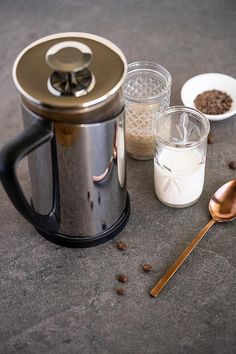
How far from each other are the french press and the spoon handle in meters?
0.12

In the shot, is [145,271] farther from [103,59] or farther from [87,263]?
[103,59]

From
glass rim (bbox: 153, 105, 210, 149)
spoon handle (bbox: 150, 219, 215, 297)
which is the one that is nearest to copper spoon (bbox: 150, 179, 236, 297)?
spoon handle (bbox: 150, 219, 215, 297)

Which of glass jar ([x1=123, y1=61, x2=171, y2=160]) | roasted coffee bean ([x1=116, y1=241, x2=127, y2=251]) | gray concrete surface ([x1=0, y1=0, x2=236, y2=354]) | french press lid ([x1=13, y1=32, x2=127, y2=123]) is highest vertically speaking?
french press lid ([x1=13, y1=32, x2=127, y2=123])

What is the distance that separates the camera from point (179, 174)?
952 mm

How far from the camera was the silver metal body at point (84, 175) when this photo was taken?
0.79m

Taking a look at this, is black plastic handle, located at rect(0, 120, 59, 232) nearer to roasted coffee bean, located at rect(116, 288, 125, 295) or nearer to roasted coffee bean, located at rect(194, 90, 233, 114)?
roasted coffee bean, located at rect(116, 288, 125, 295)

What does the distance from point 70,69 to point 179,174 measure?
30 centimetres

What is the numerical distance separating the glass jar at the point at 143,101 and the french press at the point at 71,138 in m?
0.15

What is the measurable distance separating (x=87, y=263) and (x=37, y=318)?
0.39 feet

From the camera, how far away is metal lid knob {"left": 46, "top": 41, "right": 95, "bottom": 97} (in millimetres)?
747

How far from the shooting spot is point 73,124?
0.77 m

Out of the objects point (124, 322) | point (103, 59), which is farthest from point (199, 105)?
point (124, 322)

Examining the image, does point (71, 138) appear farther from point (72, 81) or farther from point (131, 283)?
point (131, 283)

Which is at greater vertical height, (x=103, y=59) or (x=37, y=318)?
(x=103, y=59)
